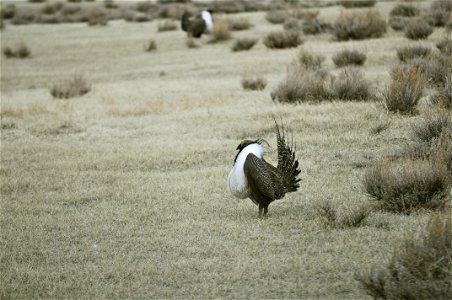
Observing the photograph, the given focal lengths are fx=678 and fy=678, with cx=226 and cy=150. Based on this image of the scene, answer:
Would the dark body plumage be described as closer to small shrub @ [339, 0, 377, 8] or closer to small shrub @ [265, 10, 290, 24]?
small shrub @ [265, 10, 290, 24]

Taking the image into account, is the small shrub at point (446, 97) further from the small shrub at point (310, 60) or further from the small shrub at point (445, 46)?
the small shrub at point (310, 60)

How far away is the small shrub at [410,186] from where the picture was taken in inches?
296

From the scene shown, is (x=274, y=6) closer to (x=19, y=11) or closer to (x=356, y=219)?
(x=19, y=11)

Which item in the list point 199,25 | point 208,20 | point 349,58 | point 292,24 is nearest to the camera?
point 349,58

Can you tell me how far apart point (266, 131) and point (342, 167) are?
Result: 2689 millimetres

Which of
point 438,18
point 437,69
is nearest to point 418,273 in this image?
point 437,69

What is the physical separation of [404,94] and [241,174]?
205 inches

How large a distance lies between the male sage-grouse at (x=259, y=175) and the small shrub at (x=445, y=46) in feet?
28.7

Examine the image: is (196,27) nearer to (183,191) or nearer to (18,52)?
(18,52)

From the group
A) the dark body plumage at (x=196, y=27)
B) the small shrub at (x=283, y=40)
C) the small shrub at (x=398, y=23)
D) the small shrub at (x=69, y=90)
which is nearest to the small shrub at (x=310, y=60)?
the small shrub at (x=283, y=40)

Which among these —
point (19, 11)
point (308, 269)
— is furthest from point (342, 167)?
point (19, 11)

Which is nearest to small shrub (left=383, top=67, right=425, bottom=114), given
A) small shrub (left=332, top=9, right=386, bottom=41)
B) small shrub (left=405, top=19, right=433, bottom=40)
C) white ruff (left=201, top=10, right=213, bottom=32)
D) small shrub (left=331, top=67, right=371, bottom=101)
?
small shrub (left=331, top=67, right=371, bottom=101)

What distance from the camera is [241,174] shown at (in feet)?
24.7

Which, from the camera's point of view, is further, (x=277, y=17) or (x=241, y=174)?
(x=277, y=17)
